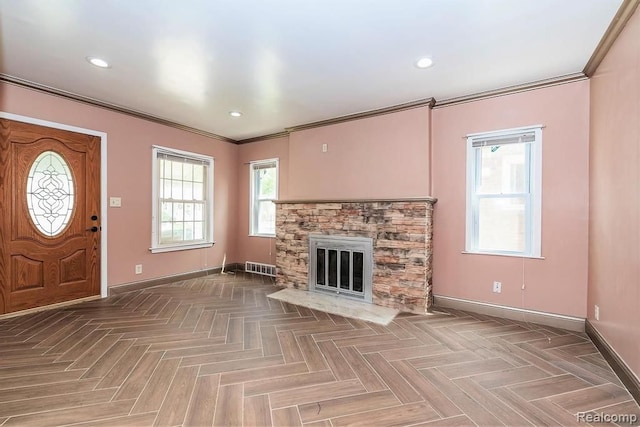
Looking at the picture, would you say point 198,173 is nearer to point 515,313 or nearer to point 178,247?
point 178,247

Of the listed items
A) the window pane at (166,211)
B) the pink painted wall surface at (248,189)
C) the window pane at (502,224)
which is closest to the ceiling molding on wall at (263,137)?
the pink painted wall surface at (248,189)

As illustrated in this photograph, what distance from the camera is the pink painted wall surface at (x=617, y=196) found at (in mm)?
1817

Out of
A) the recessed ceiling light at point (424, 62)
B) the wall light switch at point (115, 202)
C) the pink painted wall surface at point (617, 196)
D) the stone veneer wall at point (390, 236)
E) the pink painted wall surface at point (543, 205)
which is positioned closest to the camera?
the pink painted wall surface at point (617, 196)

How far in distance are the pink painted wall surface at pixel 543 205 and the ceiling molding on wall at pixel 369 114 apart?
0.24m

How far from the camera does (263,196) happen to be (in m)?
5.31

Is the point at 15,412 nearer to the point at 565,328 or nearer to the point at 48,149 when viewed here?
the point at 48,149

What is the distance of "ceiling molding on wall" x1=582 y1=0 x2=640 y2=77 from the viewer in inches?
72.8

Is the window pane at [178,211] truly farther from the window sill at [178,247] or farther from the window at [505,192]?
the window at [505,192]

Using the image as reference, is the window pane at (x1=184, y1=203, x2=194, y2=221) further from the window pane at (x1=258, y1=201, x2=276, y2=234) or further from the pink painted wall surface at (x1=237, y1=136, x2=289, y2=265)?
the window pane at (x1=258, y1=201, x2=276, y2=234)

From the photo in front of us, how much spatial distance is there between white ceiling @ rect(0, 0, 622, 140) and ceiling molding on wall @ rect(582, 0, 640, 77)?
5 centimetres

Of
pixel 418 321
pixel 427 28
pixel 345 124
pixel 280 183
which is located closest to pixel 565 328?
pixel 418 321

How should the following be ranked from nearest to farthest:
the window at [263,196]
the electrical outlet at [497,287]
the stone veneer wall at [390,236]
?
1. the electrical outlet at [497,287]
2. the stone veneer wall at [390,236]
3. the window at [263,196]

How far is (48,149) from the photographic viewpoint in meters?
3.26

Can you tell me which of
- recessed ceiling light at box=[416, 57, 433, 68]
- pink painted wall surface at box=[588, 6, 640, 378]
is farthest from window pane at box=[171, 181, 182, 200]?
pink painted wall surface at box=[588, 6, 640, 378]
